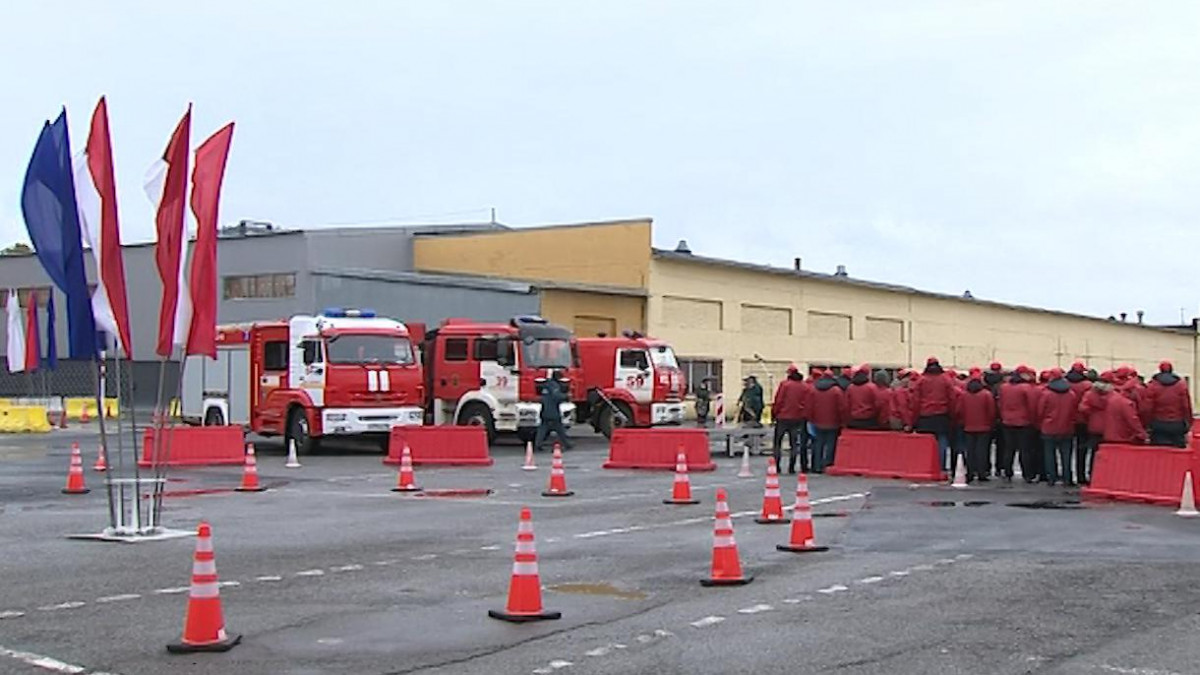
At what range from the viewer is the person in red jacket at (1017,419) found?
21516 millimetres

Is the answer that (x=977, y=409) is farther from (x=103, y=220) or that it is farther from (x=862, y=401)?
(x=103, y=220)

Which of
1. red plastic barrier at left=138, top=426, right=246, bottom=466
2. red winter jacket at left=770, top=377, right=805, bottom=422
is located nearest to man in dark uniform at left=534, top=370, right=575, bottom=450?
red plastic barrier at left=138, top=426, right=246, bottom=466

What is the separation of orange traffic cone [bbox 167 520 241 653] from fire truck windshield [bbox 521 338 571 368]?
23.1m

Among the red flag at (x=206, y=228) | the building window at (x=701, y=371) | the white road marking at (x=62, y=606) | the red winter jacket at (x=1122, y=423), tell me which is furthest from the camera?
the building window at (x=701, y=371)

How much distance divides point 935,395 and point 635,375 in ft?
46.7

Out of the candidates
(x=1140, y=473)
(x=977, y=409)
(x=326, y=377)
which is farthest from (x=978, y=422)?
(x=326, y=377)

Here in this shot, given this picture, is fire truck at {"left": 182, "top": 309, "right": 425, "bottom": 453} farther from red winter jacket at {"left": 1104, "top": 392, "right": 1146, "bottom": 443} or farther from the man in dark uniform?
red winter jacket at {"left": 1104, "top": 392, "right": 1146, "bottom": 443}

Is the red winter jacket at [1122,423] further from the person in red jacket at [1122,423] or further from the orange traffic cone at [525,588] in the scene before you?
the orange traffic cone at [525,588]

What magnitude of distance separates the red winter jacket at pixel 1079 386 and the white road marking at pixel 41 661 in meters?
15.8

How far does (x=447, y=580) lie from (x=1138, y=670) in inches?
227

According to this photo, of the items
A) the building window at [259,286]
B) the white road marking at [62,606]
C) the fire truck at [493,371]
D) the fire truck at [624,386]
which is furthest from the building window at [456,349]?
the white road marking at [62,606]

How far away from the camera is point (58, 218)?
48.1 feet

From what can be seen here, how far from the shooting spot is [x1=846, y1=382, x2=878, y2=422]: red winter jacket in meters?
23.3

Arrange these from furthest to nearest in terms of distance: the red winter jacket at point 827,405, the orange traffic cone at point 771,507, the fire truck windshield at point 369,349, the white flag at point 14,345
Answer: the white flag at point 14,345 < the fire truck windshield at point 369,349 < the red winter jacket at point 827,405 < the orange traffic cone at point 771,507
